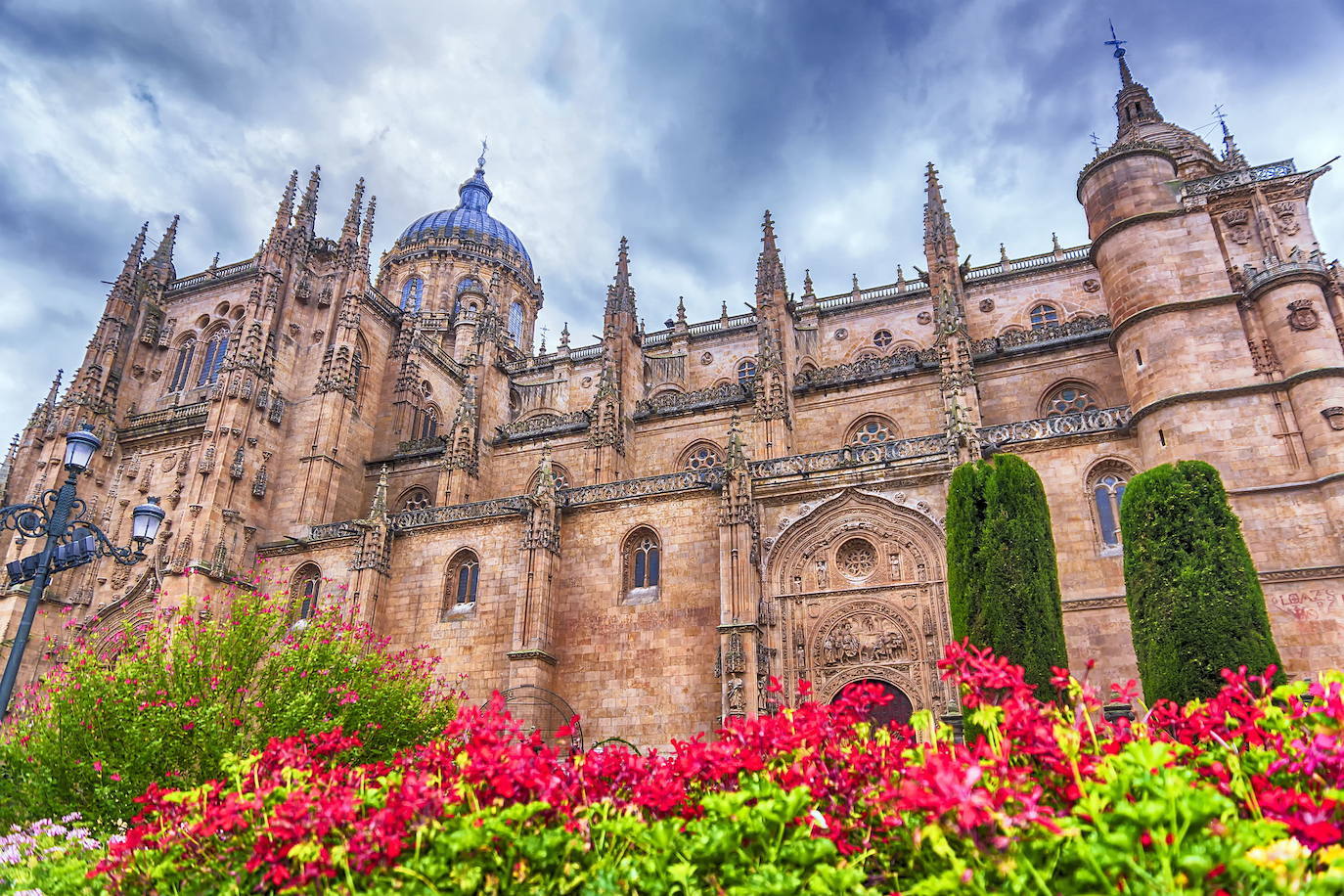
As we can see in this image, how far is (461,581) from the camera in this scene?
2439 centimetres

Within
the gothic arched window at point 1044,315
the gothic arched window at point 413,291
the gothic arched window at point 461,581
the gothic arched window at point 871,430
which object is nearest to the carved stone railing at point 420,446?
the gothic arched window at point 461,581

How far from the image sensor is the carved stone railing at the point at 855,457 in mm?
20172

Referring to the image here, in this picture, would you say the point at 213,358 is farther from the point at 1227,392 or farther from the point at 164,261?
the point at 1227,392

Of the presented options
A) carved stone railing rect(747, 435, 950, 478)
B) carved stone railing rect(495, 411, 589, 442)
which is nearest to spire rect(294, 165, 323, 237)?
carved stone railing rect(495, 411, 589, 442)

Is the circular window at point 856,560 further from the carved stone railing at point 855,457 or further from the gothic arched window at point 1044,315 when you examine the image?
the gothic arched window at point 1044,315

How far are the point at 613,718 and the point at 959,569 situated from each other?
943 cm

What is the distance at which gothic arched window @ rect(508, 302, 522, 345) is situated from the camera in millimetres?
52844

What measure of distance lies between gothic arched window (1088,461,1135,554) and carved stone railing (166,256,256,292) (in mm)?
31762

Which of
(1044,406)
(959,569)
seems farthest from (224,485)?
(1044,406)

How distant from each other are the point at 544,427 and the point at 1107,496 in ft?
67.5

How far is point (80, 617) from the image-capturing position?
2792cm

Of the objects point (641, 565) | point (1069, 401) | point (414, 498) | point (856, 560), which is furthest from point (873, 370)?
point (414, 498)

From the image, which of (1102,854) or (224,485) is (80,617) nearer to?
(224,485)

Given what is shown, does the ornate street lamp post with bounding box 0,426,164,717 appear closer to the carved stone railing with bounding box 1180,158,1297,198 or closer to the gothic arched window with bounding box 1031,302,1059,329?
the carved stone railing with bounding box 1180,158,1297,198
